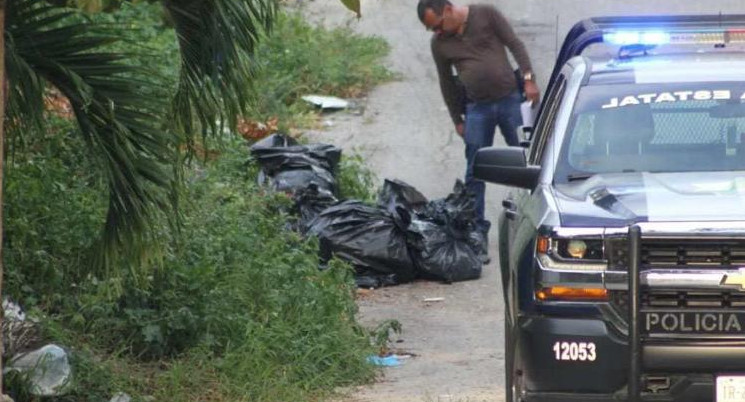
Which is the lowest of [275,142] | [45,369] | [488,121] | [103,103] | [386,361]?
[386,361]

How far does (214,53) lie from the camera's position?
6.84 m

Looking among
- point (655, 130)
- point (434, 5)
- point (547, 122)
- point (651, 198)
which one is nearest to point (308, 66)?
point (434, 5)

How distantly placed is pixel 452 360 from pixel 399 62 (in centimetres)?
894

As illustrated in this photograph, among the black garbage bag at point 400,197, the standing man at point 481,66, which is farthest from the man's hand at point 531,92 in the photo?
the black garbage bag at point 400,197

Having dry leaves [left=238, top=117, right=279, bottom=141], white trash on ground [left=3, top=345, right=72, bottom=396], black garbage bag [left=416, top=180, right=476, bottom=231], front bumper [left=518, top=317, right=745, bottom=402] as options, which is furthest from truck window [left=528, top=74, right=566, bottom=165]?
dry leaves [left=238, top=117, right=279, bottom=141]

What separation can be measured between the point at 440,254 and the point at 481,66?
1.70 metres

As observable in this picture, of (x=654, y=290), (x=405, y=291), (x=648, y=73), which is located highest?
(x=648, y=73)

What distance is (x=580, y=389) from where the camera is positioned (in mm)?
5664

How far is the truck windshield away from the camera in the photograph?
22.4 ft

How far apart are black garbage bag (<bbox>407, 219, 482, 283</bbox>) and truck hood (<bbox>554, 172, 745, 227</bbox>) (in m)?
3.94

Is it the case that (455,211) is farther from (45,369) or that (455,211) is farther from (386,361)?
(45,369)

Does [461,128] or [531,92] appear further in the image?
[461,128]

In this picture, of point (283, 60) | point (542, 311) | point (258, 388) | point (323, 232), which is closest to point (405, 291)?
point (323, 232)

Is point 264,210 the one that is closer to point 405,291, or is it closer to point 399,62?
point 405,291
